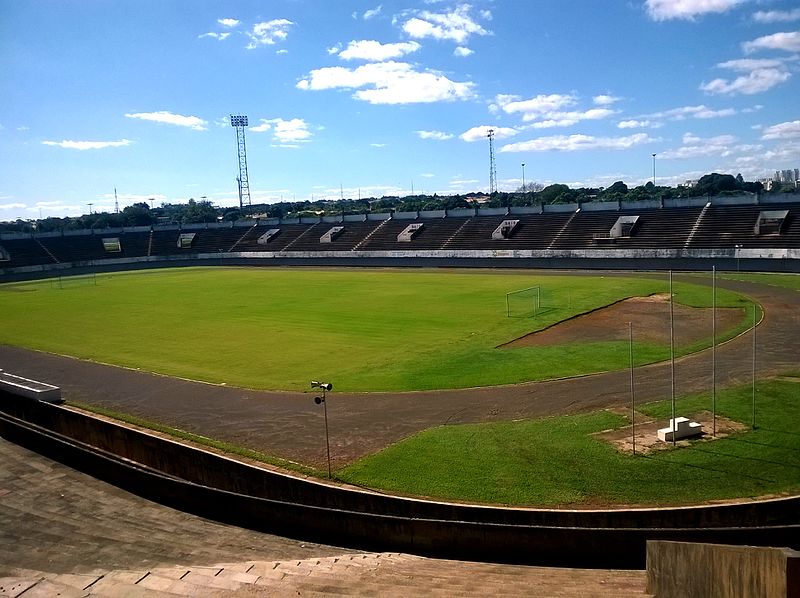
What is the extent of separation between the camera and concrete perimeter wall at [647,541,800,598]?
7039mm

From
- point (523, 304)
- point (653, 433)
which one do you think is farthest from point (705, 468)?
point (523, 304)

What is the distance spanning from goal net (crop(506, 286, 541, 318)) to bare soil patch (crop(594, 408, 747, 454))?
18907mm

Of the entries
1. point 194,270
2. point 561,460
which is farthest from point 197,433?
point 194,270

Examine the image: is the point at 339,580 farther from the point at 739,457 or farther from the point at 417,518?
the point at 739,457

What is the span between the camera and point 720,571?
8.30 meters

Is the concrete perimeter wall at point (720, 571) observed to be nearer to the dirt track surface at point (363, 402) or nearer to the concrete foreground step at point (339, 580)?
the concrete foreground step at point (339, 580)

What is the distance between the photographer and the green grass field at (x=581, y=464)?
573 inches

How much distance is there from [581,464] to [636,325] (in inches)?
771

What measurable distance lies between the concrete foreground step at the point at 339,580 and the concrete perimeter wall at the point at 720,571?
1.01 metres

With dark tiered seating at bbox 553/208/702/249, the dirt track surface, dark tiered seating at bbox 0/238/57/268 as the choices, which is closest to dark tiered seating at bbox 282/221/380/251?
dark tiered seating at bbox 553/208/702/249

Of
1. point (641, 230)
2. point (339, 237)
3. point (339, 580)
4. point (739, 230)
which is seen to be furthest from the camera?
point (339, 237)

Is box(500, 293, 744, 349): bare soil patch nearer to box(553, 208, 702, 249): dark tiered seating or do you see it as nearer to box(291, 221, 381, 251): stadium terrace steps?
box(553, 208, 702, 249): dark tiered seating

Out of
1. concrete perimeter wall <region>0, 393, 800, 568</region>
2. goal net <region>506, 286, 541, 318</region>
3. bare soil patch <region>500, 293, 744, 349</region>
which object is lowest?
concrete perimeter wall <region>0, 393, 800, 568</region>

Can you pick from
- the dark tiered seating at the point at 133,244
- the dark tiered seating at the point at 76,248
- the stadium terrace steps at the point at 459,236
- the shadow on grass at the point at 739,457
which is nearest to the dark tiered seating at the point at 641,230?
the stadium terrace steps at the point at 459,236
